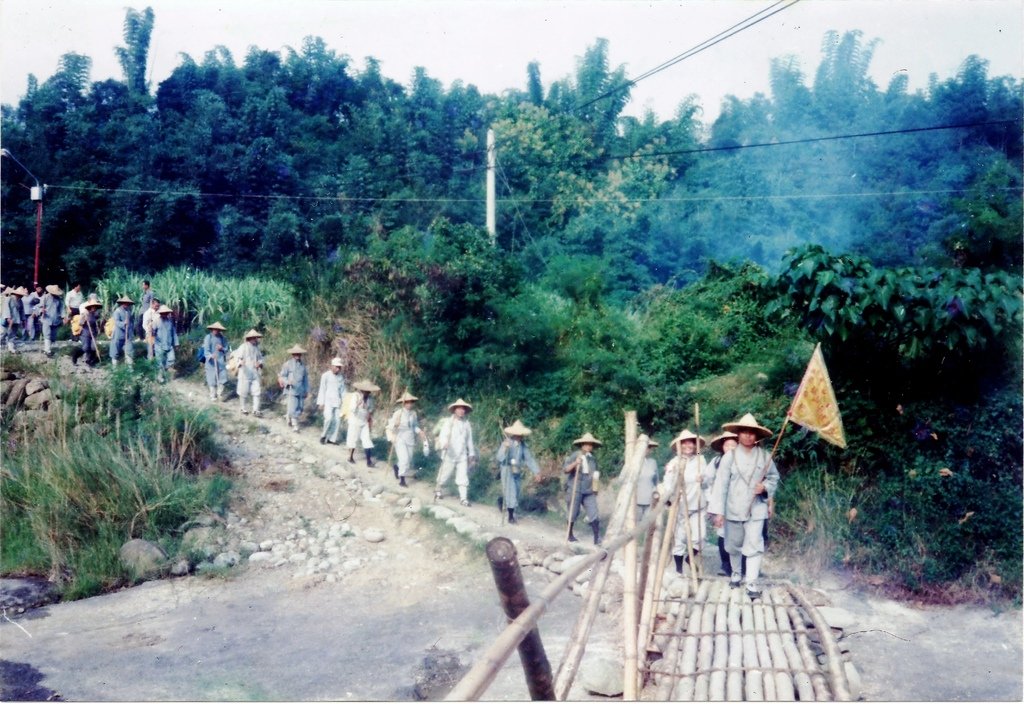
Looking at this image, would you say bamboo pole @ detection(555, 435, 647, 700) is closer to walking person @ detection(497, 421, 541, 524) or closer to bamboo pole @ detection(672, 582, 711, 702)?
bamboo pole @ detection(672, 582, 711, 702)

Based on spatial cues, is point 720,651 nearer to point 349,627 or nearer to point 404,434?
point 349,627

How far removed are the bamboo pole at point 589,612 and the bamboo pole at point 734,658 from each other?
1.22 meters

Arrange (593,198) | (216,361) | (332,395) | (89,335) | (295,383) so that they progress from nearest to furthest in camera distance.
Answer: (332,395)
(295,383)
(216,361)
(89,335)
(593,198)

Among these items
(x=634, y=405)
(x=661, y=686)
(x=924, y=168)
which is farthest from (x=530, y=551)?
(x=924, y=168)

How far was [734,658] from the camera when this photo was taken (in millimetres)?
5012

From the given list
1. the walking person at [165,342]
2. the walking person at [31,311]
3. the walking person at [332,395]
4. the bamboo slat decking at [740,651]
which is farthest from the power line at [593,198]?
the bamboo slat decking at [740,651]

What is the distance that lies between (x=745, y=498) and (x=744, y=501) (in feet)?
0.09

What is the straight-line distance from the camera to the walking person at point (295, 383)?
1287 cm

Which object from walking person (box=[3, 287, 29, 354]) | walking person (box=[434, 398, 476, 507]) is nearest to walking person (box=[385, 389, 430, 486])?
walking person (box=[434, 398, 476, 507])

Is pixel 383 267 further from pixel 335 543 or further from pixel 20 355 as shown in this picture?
pixel 20 355

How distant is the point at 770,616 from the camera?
576 centimetres

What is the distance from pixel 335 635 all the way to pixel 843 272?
21.8 feet

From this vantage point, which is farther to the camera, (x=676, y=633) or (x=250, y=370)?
(x=250, y=370)

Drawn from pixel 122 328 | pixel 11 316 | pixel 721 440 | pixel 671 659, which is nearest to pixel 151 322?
pixel 122 328
